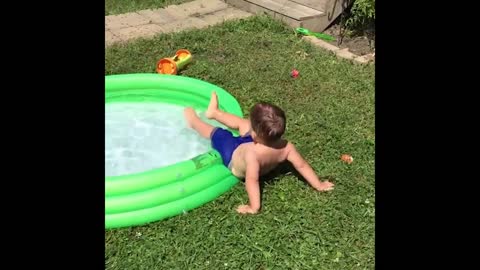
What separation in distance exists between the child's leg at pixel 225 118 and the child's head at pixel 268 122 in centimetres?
46

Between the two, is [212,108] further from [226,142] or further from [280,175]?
[280,175]

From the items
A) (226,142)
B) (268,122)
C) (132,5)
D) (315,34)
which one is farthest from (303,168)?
(132,5)

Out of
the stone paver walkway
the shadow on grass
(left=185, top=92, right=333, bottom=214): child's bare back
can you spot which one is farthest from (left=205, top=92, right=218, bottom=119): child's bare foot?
the stone paver walkway

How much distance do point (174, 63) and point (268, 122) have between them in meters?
2.09

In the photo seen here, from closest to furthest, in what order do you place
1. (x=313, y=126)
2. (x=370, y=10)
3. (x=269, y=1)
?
(x=313, y=126) → (x=370, y=10) → (x=269, y=1)

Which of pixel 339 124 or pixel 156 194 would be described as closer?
pixel 156 194

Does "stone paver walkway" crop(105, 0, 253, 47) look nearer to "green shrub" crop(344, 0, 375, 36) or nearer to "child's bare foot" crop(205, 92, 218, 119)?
"green shrub" crop(344, 0, 375, 36)

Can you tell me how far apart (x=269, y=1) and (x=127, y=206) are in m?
4.38
